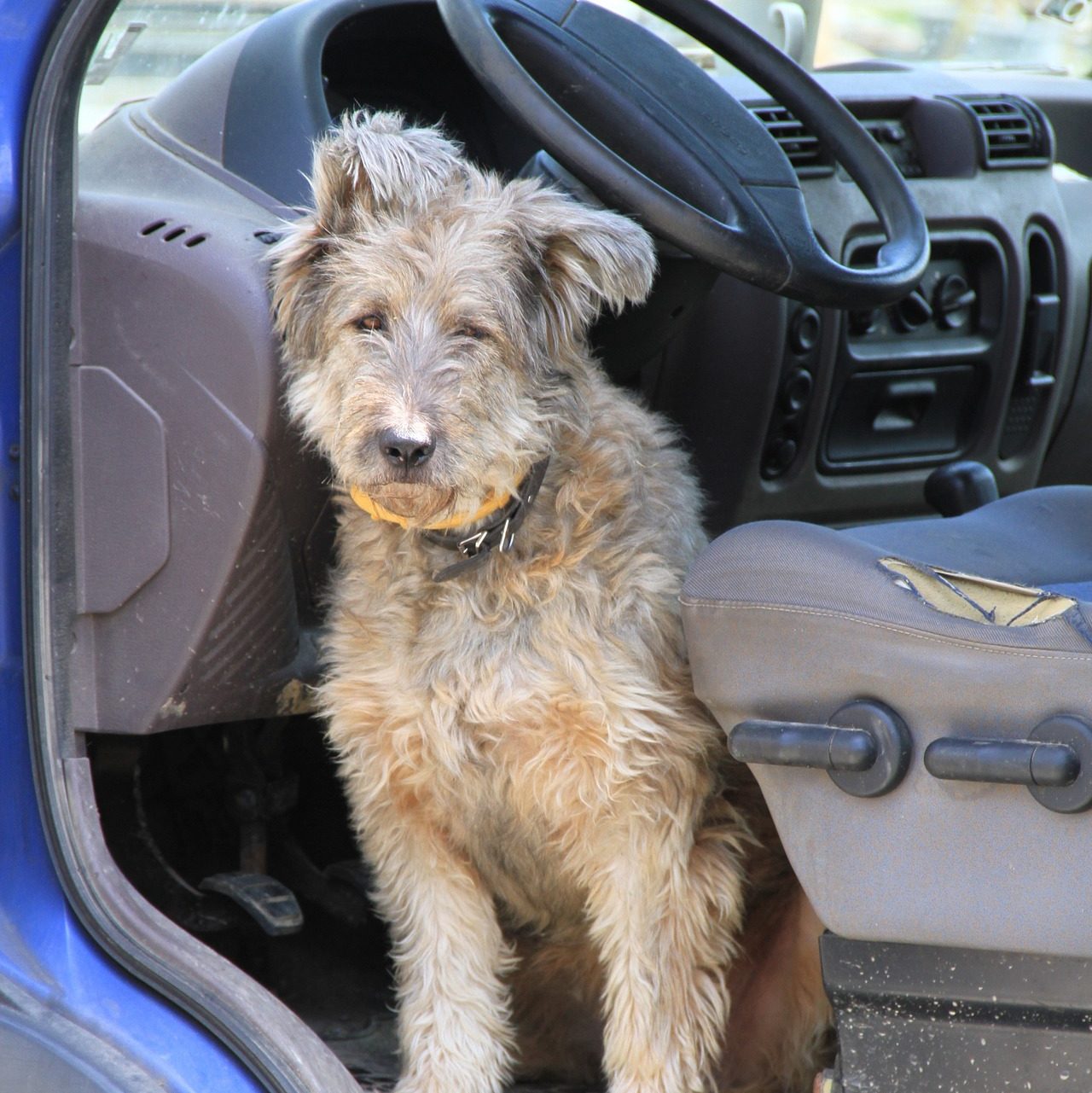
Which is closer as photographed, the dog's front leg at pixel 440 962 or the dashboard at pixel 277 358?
the dashboard at pixel 277 358

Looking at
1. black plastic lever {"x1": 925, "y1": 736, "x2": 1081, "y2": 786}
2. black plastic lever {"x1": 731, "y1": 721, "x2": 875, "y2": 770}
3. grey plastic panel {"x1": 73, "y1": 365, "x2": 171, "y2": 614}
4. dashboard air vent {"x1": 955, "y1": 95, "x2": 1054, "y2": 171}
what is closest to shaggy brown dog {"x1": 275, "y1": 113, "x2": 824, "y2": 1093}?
grey plastic panel {"x1": 73, "y1": 365, "x2": 171, "y2": 614}

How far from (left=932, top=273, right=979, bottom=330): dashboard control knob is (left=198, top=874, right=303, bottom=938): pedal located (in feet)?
6.14

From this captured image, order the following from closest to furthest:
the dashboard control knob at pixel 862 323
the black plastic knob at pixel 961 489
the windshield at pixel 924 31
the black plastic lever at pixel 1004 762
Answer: the black plastic lever at pixel 1004 762 < the black plastic knob at pixel 961 489 < the dashboard control knob at pixel 862 323 < the windshield at pixel 924 31

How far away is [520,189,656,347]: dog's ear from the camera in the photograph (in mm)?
2021

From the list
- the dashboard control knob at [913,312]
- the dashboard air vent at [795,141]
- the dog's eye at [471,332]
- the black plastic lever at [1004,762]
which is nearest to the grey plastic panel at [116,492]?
the dog's eye at [471,332]

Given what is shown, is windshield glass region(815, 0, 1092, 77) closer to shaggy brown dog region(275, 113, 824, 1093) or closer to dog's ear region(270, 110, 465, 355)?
shaggy brown dog region(275, 113, 824, 1093)

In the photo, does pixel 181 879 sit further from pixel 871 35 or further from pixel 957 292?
pixel 871 35

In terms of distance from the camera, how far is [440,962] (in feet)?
7.74

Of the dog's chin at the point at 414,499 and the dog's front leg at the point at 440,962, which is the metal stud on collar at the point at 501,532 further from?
the dog's front leg at the point at 440,962

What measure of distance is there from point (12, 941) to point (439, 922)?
720mm

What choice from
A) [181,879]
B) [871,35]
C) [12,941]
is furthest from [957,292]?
[12,941]

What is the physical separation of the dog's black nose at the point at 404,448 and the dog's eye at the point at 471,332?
205mm

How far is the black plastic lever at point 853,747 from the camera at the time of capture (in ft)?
5.41

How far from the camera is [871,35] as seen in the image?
3.87m
